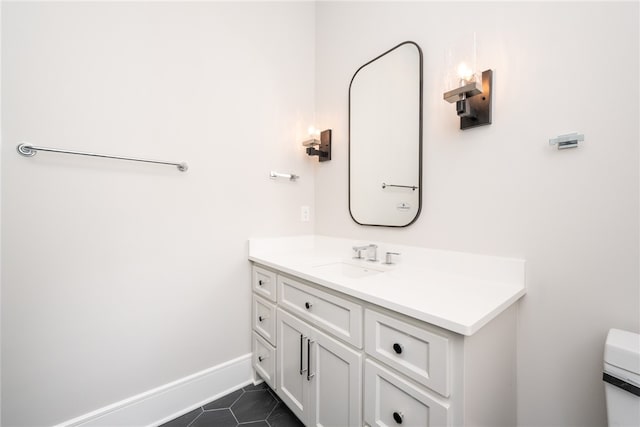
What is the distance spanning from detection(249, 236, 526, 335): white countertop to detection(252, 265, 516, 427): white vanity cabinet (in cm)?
5

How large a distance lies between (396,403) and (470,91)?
1.16 m

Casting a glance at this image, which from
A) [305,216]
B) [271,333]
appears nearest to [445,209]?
[305,216]

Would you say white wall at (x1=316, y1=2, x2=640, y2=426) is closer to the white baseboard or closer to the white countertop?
the white countertop

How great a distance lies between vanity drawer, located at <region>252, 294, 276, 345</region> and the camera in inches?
57.3

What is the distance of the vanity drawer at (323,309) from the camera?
0.98 meters

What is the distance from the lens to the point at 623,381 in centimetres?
73

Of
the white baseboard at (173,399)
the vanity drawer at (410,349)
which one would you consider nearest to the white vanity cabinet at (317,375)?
the vanity drawer at (410,349)

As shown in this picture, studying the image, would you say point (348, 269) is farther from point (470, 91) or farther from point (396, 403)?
point (470, 91)

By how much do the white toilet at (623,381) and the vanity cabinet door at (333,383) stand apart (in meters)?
0.72

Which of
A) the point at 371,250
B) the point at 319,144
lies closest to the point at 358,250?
the point at 371,250

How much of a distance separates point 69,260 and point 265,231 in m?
0.95

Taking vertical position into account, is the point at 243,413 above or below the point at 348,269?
below

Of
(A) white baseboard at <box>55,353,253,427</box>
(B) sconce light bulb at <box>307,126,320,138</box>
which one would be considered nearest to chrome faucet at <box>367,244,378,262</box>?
(B) sconce light bulb at <box>307,126,320,138</box>

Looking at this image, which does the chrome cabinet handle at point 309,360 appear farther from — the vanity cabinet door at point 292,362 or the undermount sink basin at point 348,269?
the undermount sink basin at point 348,269
